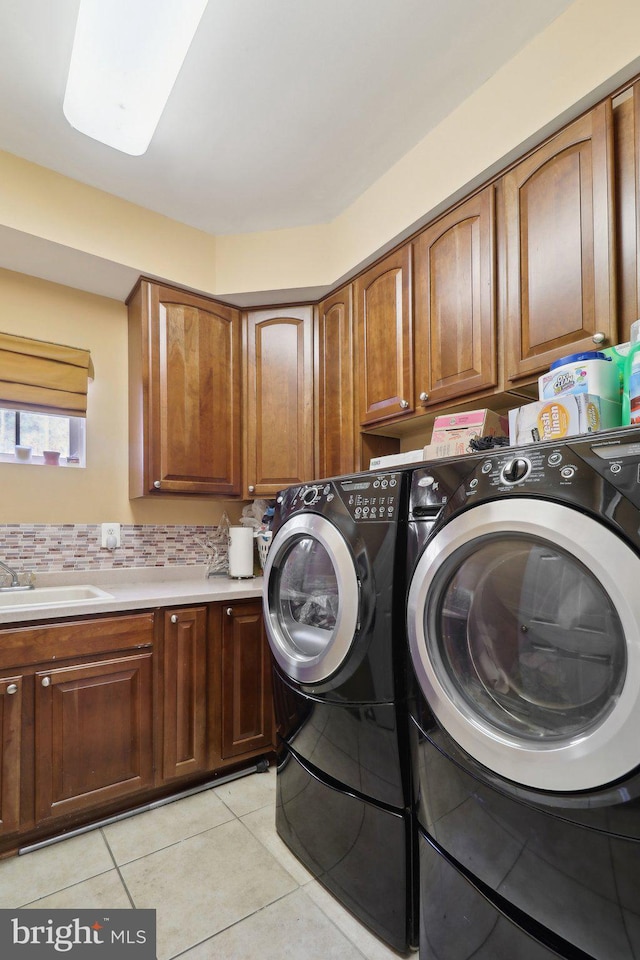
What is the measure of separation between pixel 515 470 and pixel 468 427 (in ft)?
2.57

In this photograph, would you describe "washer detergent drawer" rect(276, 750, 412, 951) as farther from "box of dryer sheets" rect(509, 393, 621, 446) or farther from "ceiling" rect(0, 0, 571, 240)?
"ceiling" rect(0, 0, 571, 240)

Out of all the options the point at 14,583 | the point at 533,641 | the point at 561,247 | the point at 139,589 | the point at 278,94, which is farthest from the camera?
the point at 139,589

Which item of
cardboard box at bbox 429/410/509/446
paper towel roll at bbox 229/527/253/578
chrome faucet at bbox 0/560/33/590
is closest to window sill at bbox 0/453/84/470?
chrome faucet at bbox 0/560/33/590

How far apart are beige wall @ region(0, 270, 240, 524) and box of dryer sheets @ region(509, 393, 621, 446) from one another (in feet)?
6.33

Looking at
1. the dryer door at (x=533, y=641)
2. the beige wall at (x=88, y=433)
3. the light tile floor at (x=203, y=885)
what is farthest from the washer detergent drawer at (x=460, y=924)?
the beige wall at (x=88, y=433)

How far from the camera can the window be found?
2.27 metres

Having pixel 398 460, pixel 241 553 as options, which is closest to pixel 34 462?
pixel 241 553

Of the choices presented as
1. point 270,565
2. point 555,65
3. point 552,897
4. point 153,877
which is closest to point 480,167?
point 555,65

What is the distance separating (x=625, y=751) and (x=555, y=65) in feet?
6.16

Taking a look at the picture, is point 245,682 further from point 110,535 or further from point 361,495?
point 361,495

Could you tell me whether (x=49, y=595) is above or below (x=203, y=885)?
above

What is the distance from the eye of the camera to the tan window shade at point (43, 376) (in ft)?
7.36

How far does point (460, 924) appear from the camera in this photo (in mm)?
1090

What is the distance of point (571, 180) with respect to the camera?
149cm
